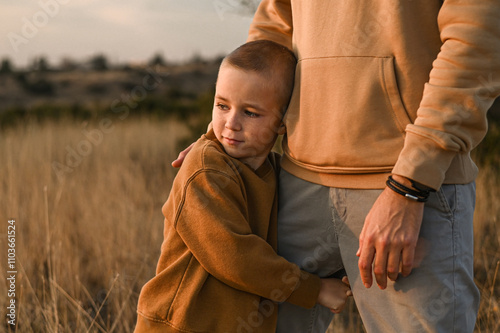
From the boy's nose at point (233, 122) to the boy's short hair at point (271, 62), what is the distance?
14cm

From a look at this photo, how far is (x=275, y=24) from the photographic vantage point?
1.59 metres

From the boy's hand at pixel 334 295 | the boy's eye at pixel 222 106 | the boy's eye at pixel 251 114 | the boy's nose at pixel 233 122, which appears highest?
the boy's eye at pixel 222 106

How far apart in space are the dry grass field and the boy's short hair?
1028 mm

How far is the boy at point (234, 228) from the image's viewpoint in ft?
4.14

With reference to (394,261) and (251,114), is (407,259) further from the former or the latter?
(251,114)

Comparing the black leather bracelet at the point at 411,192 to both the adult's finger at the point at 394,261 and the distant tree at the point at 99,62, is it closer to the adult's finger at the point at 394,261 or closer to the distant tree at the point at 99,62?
the adult's finger at the point at 394,261

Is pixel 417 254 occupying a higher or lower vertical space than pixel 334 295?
higher

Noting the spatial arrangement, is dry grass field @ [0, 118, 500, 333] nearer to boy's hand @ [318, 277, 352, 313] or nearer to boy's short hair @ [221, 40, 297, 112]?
boy's hand @ [318, 277, 352, 313]

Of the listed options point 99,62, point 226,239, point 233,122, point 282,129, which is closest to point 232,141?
point 233,122

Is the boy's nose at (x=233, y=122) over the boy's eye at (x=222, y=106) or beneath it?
beneath

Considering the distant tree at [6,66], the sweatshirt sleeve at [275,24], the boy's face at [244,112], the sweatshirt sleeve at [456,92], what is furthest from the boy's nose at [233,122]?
the distant tree at [6,66]

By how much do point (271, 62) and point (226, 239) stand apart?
534mm

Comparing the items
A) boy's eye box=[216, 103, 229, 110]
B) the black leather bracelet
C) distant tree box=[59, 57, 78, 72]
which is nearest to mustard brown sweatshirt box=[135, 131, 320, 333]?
boy's eye box=[216, 103, 229, 110]

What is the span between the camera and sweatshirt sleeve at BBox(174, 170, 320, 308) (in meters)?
1.25
